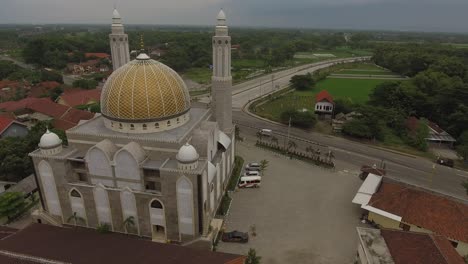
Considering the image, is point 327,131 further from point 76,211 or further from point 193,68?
point 193,68

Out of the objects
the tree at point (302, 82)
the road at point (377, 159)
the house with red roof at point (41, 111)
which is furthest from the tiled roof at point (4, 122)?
the tree at point (302, 82)

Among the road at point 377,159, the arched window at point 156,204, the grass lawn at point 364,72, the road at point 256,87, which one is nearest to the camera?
the arched window at point 156,204

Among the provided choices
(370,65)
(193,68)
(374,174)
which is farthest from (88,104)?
(370,65)

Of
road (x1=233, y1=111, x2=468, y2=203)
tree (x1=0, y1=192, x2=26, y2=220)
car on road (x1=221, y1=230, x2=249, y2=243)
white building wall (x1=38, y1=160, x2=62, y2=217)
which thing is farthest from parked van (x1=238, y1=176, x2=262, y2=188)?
tree (x1=0, y1=192, x2=26, y2=220)

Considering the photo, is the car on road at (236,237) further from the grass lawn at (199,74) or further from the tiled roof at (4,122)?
the grass lawn at (199,74)

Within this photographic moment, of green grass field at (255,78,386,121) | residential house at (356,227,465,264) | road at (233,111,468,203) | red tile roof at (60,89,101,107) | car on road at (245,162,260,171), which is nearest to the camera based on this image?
residential house at (356,227,465,264)

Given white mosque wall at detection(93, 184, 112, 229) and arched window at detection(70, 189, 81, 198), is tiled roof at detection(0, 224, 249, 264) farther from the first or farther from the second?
arched window at detection(70, 189, 81, 198)
